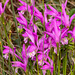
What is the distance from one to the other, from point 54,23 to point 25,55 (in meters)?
0.24

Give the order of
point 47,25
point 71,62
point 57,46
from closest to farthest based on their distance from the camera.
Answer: point 57,46 < point 47,25 < point 71,62

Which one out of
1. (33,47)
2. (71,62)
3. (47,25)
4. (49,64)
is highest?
(47,25)

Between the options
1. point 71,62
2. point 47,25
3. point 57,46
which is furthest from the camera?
point 71,62

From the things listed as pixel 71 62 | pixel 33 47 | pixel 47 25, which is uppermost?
pixel 47 25

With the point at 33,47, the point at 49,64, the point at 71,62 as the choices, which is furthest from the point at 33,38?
the point at 71,62

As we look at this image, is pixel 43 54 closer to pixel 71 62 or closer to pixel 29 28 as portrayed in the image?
pixel 29 28

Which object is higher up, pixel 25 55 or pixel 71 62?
pixel 25 55

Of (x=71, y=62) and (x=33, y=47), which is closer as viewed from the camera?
(x=33, y=47)

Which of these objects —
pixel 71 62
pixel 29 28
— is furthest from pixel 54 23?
pixel 71 62

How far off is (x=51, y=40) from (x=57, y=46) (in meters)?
0.08

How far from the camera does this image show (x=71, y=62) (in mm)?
1449

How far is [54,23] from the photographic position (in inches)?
34.0

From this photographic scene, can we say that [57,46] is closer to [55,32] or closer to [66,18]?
Result: [55,32]

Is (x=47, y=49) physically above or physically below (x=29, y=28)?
below
